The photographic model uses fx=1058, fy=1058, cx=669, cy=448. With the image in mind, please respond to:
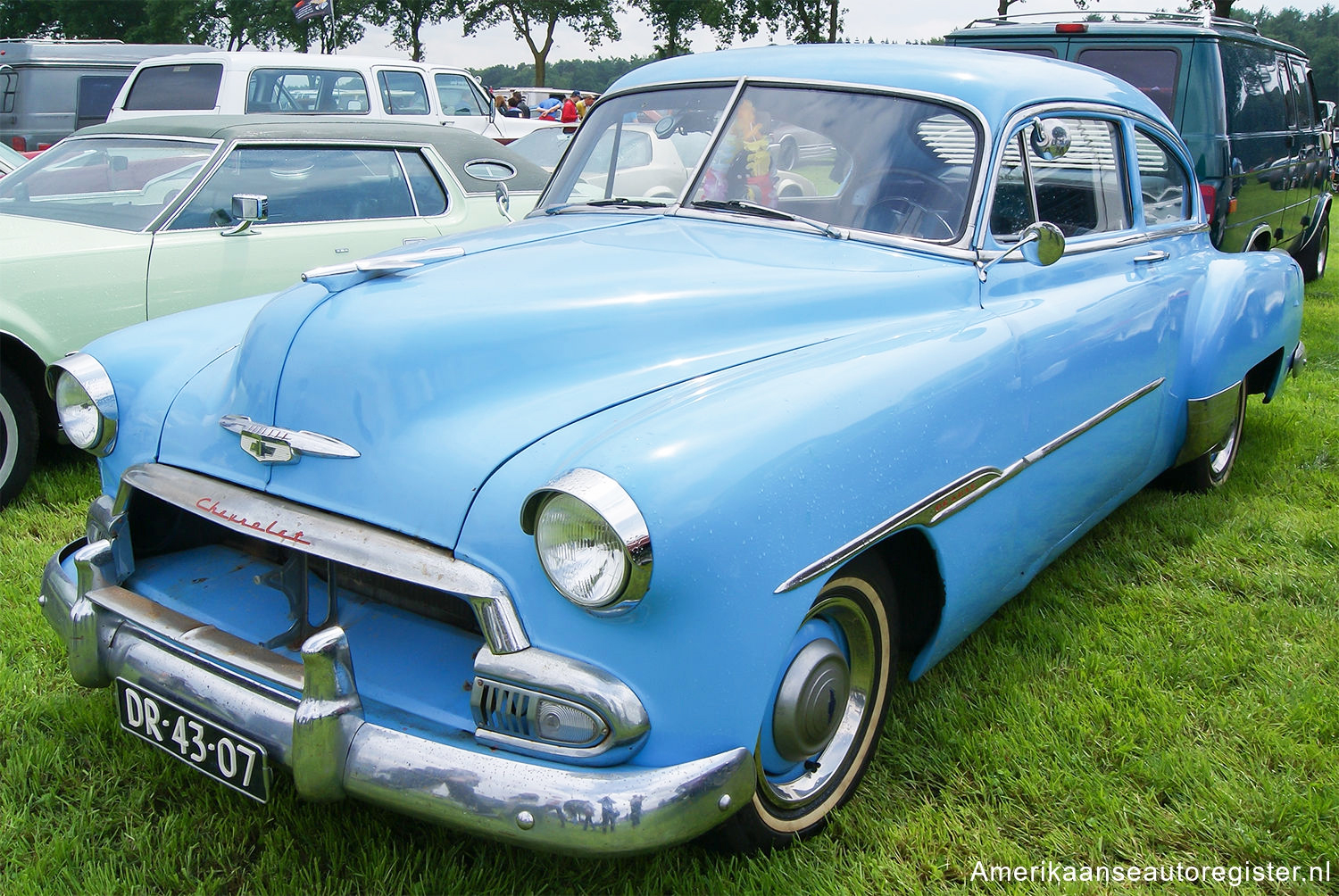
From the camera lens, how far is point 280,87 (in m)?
A: 9.48

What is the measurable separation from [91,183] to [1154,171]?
4620 mm

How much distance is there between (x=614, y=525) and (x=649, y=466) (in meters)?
0.14

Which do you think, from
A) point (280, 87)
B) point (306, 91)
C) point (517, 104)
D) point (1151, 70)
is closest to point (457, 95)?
point (306, 91)

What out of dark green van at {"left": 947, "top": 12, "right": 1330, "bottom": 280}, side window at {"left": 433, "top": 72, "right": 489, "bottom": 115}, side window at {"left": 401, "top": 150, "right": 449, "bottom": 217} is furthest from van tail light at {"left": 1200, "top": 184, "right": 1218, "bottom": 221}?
side window at {"left": 433, "top": 72, "right": 489, "bottom": 115}

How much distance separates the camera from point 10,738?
2549 millimetres

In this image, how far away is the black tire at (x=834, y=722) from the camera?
2035 millimetres

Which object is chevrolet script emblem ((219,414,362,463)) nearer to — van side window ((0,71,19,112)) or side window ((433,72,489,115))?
side window ((433,72,489,115))

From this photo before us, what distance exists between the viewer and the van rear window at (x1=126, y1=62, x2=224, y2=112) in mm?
9148

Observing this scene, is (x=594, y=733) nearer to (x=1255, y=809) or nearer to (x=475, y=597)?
(x=475, y=597)

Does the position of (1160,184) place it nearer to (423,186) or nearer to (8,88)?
(423,186)

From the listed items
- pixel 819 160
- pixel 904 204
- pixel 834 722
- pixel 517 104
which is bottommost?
pixel 834 722

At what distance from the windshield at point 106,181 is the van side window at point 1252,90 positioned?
5896mm

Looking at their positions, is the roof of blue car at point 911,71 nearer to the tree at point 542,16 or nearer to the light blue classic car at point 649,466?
the light blue classic car at point 649,466

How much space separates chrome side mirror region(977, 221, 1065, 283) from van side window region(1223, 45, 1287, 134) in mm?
4617
